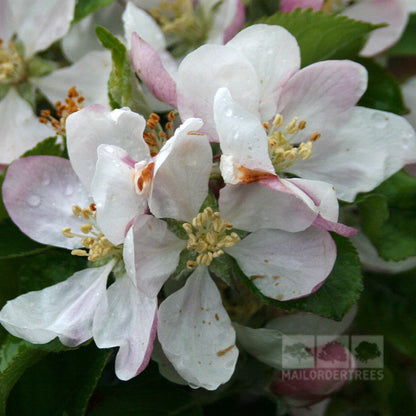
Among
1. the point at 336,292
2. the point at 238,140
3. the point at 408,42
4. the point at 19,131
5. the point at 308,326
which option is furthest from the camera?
the point at 408,42

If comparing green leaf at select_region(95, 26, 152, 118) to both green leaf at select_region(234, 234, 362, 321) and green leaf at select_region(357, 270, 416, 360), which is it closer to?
green leaf at select_region(234, 234, 362, 321)

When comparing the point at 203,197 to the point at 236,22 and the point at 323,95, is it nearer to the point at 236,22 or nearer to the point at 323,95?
the point at 323,95

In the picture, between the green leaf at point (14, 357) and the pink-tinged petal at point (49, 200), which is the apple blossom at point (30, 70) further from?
the green leaf at point (14, 357)

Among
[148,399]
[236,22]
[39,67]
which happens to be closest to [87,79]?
[39,67]

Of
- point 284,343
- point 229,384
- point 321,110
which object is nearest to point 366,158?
point 321,110

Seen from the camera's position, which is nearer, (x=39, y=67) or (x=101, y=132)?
(x=101, y=132)

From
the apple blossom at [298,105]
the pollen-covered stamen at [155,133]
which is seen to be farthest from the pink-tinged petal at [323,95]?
the pollen-covered stamen at [155,133]

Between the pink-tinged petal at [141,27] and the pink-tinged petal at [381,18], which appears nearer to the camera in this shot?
the pink-tinged petal at [141,27]

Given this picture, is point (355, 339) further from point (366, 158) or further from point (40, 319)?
point (40, 319)
